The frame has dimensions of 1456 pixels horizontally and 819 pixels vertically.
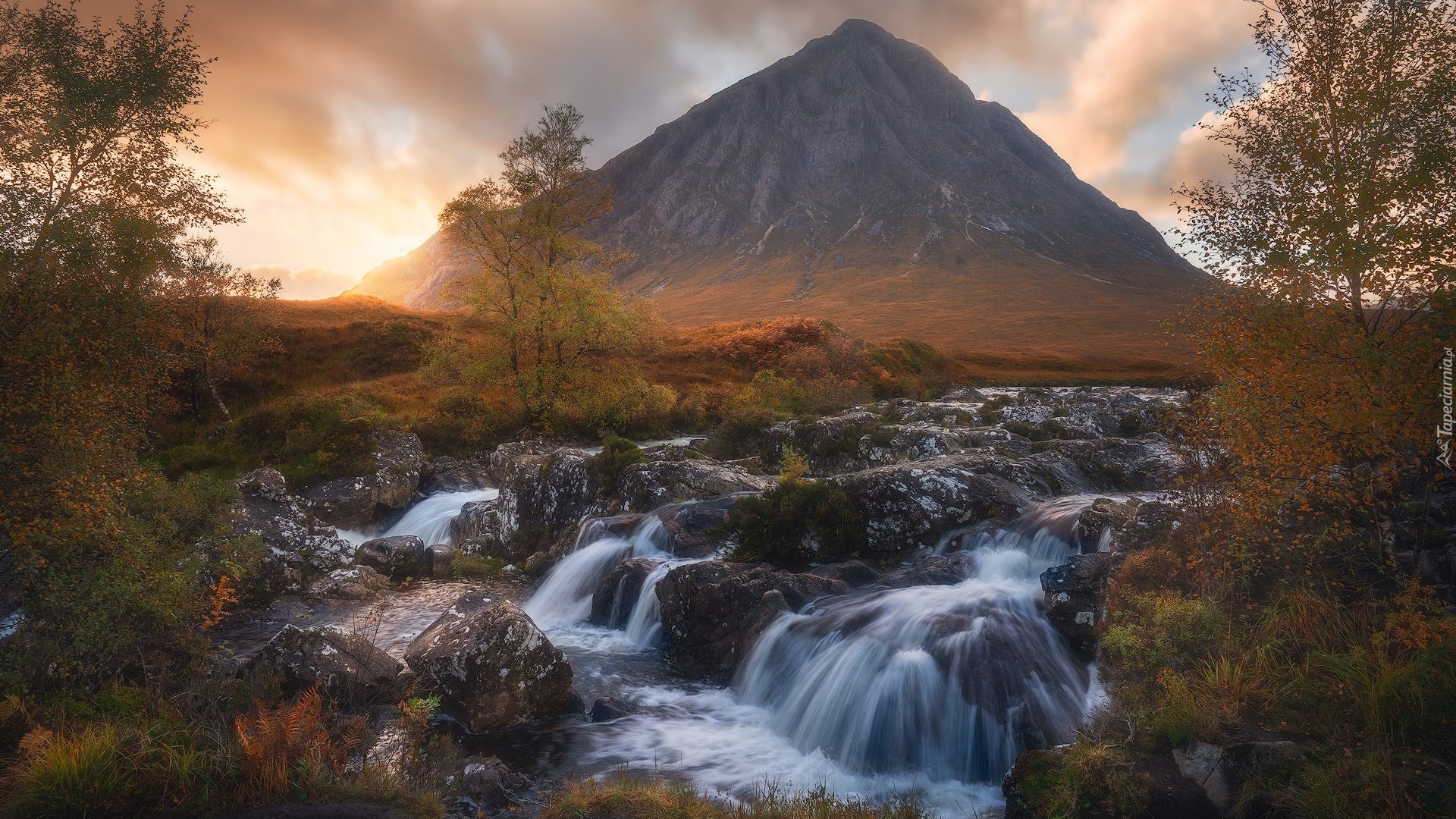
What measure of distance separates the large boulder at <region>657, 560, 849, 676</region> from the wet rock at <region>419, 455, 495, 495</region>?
15.6 m

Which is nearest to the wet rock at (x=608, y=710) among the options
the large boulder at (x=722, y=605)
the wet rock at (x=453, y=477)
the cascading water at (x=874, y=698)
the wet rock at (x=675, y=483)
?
the cascading water at (x=874, y=698)

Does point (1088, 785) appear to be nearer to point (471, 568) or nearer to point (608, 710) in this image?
point (608, 710)

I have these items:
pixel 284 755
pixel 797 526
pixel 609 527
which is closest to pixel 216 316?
pixel 609 527

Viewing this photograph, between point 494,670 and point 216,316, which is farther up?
point 216,316

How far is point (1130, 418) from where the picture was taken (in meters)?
29.0

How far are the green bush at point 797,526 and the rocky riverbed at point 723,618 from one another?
0.51 m

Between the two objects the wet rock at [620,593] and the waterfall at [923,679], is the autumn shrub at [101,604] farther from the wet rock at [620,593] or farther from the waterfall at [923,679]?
the waterfall at [923,679]

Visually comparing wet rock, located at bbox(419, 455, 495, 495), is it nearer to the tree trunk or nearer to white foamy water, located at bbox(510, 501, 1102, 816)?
the tree trunk

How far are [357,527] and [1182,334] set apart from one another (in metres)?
24.2

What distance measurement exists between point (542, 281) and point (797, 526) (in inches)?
835

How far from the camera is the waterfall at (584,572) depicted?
1552 centimetres

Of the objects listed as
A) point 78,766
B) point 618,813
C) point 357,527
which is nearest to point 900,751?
point 618,813

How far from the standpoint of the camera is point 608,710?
10383 mm

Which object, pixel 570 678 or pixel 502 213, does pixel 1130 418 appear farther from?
pixel 502 213
